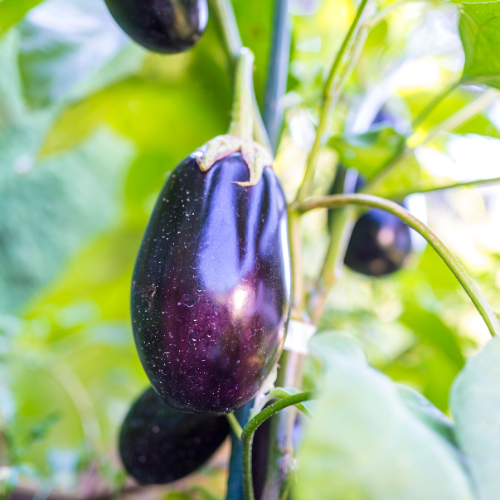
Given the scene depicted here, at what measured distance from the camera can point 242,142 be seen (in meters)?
0.25

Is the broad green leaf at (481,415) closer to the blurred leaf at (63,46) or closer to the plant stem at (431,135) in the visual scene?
the plant stem at (431,135)

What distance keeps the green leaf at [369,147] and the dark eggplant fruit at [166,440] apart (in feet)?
0.77

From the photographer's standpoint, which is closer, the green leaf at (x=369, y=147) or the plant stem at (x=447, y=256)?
the plant stem at (x=447, y=256)

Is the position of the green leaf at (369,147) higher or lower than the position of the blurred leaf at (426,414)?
lower

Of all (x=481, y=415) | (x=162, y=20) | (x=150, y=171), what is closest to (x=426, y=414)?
(x=481, y=415)

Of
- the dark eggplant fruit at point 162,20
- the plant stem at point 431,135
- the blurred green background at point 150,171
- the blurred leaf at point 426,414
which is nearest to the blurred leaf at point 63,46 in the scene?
the blurred green background at point 150,171

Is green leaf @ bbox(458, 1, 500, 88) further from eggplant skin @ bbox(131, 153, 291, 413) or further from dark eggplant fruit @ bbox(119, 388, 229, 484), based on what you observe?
dark eggplant fruit @ bbox(119, 388, 229, 484)

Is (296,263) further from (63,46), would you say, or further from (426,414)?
(63,46)

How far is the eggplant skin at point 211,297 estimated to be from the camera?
188mm

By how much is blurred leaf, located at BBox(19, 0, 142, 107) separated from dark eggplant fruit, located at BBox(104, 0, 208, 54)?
7.2 inches

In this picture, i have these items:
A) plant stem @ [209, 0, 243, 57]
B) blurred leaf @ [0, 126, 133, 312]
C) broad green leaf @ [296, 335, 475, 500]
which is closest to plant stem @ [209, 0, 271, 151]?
plant stem @ [209, 0, 243, 57]

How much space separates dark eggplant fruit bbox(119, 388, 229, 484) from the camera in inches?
11.4

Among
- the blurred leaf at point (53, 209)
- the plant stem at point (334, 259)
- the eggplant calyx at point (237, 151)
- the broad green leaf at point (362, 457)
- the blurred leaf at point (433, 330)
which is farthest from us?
the blurred leaf at point (53, 209)

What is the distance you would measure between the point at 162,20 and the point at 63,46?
0.23 metres
